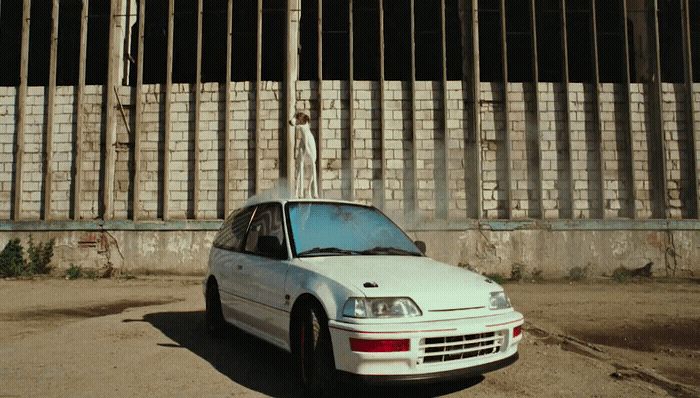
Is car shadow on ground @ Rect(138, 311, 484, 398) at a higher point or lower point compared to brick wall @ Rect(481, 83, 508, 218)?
lower

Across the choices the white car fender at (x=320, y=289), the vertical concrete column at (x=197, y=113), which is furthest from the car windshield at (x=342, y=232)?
the vertical concrete column at (x=197, y=113)

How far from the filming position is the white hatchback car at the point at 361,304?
3373mm

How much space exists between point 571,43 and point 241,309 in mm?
12461

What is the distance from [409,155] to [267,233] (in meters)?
8.58

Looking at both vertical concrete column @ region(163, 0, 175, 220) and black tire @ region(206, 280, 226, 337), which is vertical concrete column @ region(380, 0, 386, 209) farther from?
black tire @ region(206, 280, 226, 337)

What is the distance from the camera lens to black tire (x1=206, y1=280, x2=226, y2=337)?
5713mm

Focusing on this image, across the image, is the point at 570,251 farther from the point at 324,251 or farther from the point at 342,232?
the point at 324,251

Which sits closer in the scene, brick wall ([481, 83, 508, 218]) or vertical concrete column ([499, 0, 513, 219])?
vertical concrete column ([499, 0, 513, 219])

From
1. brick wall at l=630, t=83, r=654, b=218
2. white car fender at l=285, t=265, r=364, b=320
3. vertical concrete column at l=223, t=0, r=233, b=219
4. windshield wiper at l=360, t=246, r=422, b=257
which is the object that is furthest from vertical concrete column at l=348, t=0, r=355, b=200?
white car fender at l=285, t=265, r=364, b=320

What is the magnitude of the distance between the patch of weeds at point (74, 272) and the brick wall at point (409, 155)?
1330mm

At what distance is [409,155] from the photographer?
13039 millimetres

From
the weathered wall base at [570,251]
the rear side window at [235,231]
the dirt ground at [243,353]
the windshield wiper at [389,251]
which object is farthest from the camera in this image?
the weathered wall base at [570,251]

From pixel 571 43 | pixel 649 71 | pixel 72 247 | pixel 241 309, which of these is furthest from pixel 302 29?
pixel 241 309

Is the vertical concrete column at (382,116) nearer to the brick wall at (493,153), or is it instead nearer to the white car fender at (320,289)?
the brick wall at (493,153)
